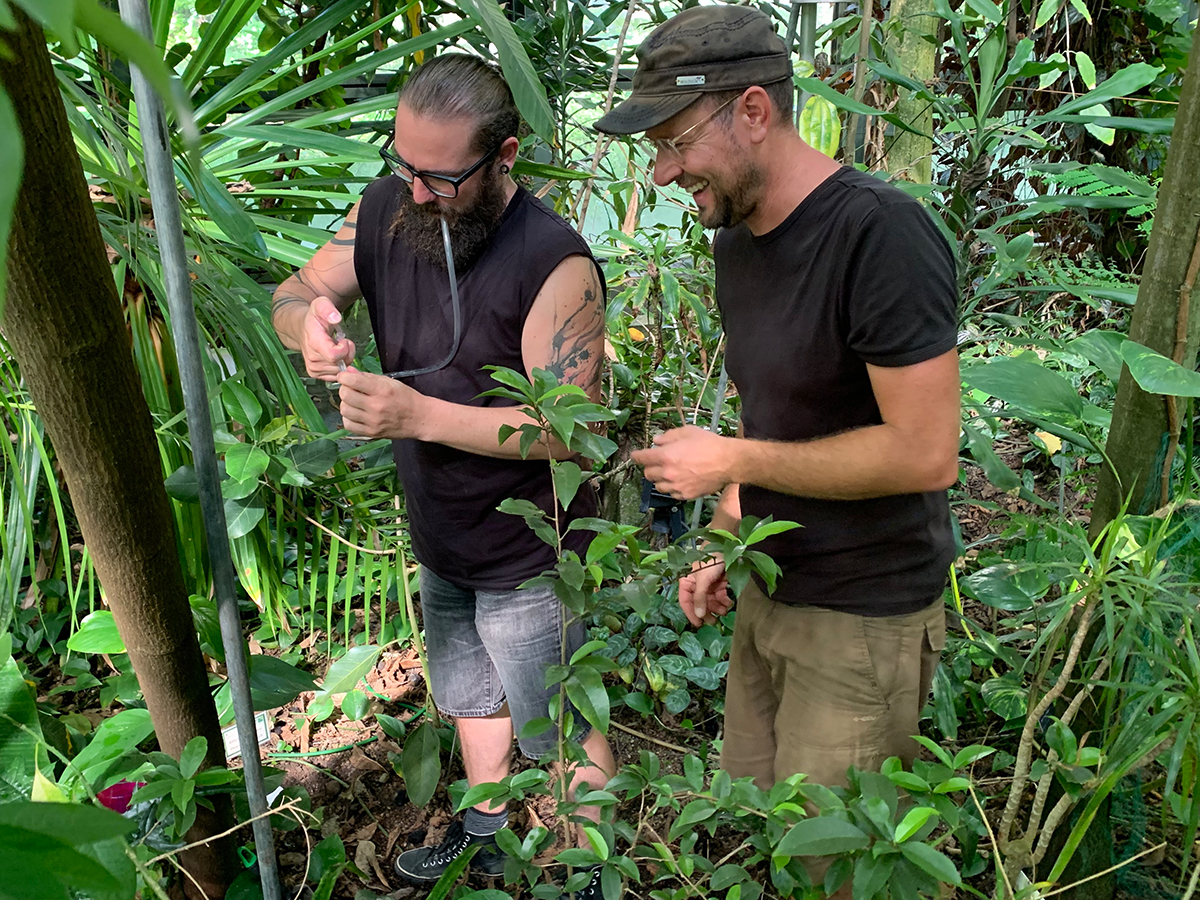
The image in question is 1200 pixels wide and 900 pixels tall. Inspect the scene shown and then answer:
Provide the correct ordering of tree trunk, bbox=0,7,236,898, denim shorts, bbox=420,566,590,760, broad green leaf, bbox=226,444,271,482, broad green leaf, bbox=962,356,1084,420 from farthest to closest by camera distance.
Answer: denim shorts, bbox=420,566,590,760
broad green leaf, bbox=226,444,271,482
broad green leaf, bbox=962,356,1084,420
tree trunk, bbox=0,7,236,898

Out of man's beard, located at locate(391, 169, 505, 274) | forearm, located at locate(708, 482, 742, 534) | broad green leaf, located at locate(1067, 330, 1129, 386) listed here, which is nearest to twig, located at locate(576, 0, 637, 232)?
man's beard, located at locate(391, 169, 505, 274)

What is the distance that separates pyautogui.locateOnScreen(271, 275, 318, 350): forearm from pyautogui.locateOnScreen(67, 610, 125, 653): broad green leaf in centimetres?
56

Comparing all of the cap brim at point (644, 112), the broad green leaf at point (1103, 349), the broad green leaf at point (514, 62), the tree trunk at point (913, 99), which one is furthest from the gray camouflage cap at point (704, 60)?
the tree trunk at point (913, 99)

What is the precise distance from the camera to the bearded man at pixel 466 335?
4.76 ft

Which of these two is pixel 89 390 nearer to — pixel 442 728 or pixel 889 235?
pixel 889 235

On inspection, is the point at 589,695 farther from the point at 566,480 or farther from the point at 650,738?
the point at 650,738

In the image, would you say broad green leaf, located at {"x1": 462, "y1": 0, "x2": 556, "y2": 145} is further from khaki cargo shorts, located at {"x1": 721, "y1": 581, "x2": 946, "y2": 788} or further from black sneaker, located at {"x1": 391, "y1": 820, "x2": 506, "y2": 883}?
black sneaker, located at {"x1": 391, "y1": 820, "x2": 506, "y2": 883}

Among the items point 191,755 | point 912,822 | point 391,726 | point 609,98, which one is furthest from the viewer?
point 609,98

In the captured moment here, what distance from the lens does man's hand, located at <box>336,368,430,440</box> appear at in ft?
4.46

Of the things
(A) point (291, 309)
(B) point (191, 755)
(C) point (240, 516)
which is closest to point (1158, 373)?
(B) point (191, 755)

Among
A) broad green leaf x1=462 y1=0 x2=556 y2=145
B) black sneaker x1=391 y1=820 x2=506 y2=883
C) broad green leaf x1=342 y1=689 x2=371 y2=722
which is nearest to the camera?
broad green leaf x1=462 y1=0 x2=556 y2=145

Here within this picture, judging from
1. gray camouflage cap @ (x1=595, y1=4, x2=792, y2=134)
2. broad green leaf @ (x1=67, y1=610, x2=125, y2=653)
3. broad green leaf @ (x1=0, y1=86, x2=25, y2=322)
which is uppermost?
gray camouflage cap @ (x1=595, y1=4, x2=792, y2=134)

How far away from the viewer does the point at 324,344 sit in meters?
1.42

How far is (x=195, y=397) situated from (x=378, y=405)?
1.61ft
